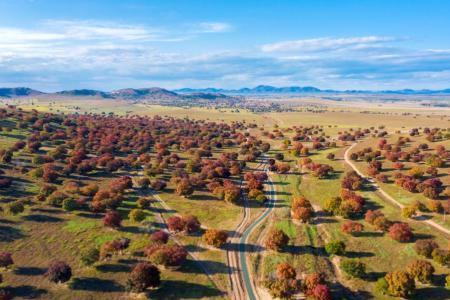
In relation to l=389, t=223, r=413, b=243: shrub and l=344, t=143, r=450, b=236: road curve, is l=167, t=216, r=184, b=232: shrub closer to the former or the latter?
l=389, t=223, r=413, b=243: shrub

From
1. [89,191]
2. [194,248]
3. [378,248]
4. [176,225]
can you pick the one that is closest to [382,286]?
[378,248]

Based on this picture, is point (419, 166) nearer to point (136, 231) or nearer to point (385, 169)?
point (385, 169)

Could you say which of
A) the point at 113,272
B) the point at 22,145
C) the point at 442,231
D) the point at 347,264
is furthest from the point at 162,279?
the point at 22,145

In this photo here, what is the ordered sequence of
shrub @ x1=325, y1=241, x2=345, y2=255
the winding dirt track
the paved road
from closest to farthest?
the winding dirt track < the paved road < shrub @ x1=325, y1=241, x2=345, y2=255

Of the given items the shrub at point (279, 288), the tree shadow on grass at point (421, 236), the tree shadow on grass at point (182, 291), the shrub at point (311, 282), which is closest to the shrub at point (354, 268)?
the shrub at point (311, 282)

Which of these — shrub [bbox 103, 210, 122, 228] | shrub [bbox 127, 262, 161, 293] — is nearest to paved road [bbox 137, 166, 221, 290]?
shrub [bbox 127, 262, 161, 293]

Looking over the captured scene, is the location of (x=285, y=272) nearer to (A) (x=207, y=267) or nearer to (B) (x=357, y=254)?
(A) (x=207, y=267)
